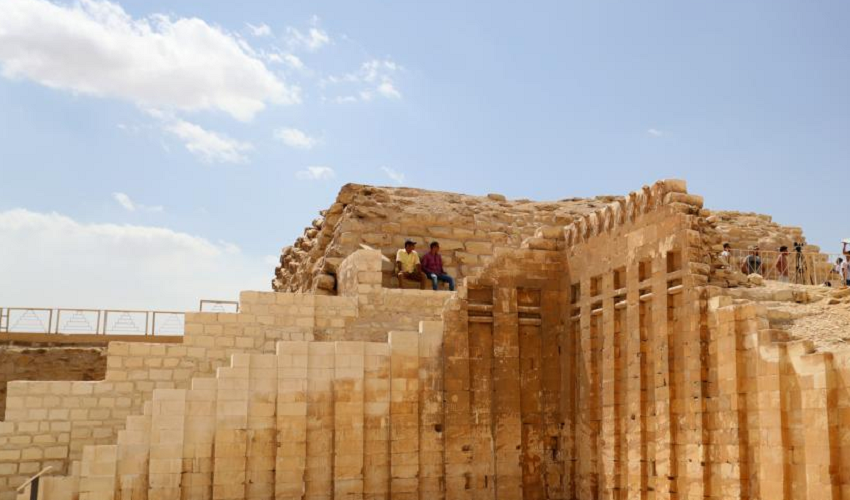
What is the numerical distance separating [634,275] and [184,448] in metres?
6.77

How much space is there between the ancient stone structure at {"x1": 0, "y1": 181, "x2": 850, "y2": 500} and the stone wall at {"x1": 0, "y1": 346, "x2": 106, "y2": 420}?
6476 mm

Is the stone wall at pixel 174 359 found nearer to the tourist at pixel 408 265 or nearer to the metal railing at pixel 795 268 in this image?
the tourist at pixel 408 265

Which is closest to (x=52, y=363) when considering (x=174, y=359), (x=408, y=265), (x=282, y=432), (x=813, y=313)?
(x=174, y=359)

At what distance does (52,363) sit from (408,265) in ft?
28.1

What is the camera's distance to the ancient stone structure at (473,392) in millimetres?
12070

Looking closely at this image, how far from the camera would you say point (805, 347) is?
10.4 meters

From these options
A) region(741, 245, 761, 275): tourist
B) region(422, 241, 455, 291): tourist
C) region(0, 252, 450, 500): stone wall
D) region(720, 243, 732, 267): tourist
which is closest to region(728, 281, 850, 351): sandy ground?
region(720, 243, 732, 267): tourist

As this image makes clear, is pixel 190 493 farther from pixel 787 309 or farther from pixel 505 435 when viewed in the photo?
pixel 787 309

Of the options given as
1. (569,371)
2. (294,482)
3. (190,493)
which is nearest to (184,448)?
(190,493)

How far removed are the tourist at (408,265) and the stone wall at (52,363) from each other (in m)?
7.28

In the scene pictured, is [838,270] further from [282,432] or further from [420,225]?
[282,432]

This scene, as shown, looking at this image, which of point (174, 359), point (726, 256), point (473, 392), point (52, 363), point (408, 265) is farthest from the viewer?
point (52, 363)

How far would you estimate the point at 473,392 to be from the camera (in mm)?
14875

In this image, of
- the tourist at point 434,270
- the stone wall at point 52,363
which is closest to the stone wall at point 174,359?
the tourist at point 434,270
